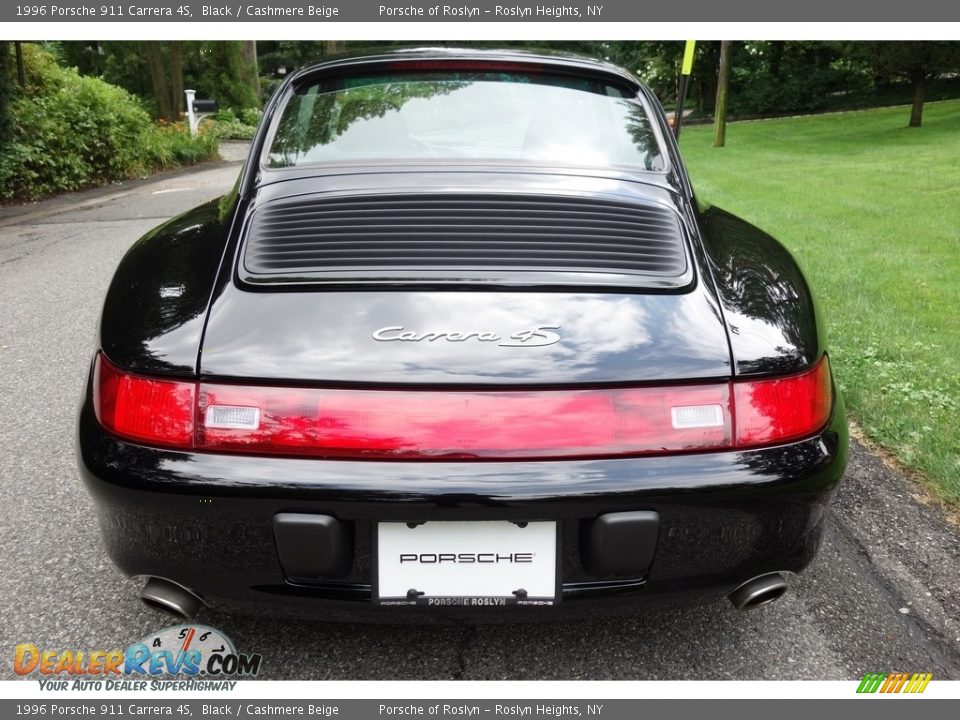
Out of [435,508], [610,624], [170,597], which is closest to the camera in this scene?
[435,508]

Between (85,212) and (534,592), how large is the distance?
33.0ft

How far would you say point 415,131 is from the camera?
8.74ft

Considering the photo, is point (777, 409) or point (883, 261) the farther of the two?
point (883, 261)

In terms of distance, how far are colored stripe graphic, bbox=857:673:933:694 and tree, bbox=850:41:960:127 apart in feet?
79.5

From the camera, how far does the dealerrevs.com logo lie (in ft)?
6.68

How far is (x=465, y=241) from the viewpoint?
1993mm

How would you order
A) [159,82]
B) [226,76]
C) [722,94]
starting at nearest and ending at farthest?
[159,82] < [722,94] < [226,76]

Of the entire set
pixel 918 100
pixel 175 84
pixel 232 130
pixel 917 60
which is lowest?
pixel 232 130

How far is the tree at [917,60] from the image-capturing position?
2211cm

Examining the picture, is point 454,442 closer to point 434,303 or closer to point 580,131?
point 434,303

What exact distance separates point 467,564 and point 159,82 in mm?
22084

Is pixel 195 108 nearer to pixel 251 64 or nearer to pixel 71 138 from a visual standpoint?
pixel 251 64

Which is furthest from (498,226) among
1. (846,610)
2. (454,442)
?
(846,610)

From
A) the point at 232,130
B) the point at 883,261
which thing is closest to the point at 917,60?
the point at 232,130
